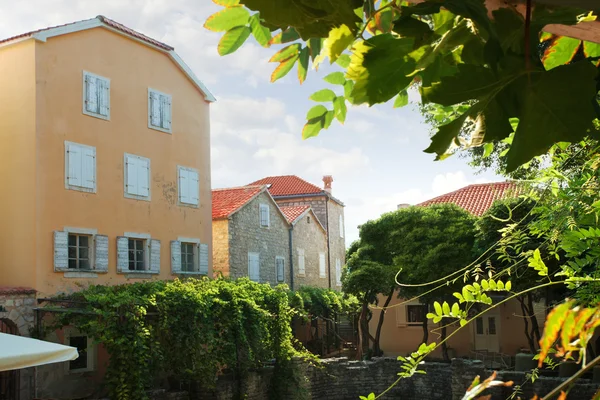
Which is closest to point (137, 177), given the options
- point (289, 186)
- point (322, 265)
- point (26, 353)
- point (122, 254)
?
point (122, 254)

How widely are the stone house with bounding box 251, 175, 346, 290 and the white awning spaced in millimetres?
22868

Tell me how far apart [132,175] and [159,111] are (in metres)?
2.19

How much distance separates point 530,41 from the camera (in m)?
0.93

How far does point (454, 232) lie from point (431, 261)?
1259 millimetres

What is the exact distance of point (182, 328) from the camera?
50.8 feet

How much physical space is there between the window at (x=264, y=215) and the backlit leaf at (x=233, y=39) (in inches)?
932

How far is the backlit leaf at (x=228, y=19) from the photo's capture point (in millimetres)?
1457

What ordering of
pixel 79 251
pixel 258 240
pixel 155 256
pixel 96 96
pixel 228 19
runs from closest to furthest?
1. pixel 228 19
2. pixel 79 251
3. pixel 96 96
4. pixel 155 256
5. pixel 258 240

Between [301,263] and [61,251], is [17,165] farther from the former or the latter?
[301,263]

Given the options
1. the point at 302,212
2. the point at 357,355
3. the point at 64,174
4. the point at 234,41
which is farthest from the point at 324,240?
the point at 234,41

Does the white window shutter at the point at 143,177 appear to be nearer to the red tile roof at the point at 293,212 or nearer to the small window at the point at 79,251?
the small window at the point at 79,251

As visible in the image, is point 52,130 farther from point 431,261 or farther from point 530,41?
Result: point 530,41

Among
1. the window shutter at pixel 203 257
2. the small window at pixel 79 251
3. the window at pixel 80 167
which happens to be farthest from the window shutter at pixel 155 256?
the window at pixel 80 167

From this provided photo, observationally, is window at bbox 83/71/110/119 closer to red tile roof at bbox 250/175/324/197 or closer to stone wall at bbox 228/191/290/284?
stone wall at bbox 228/191/290/284
